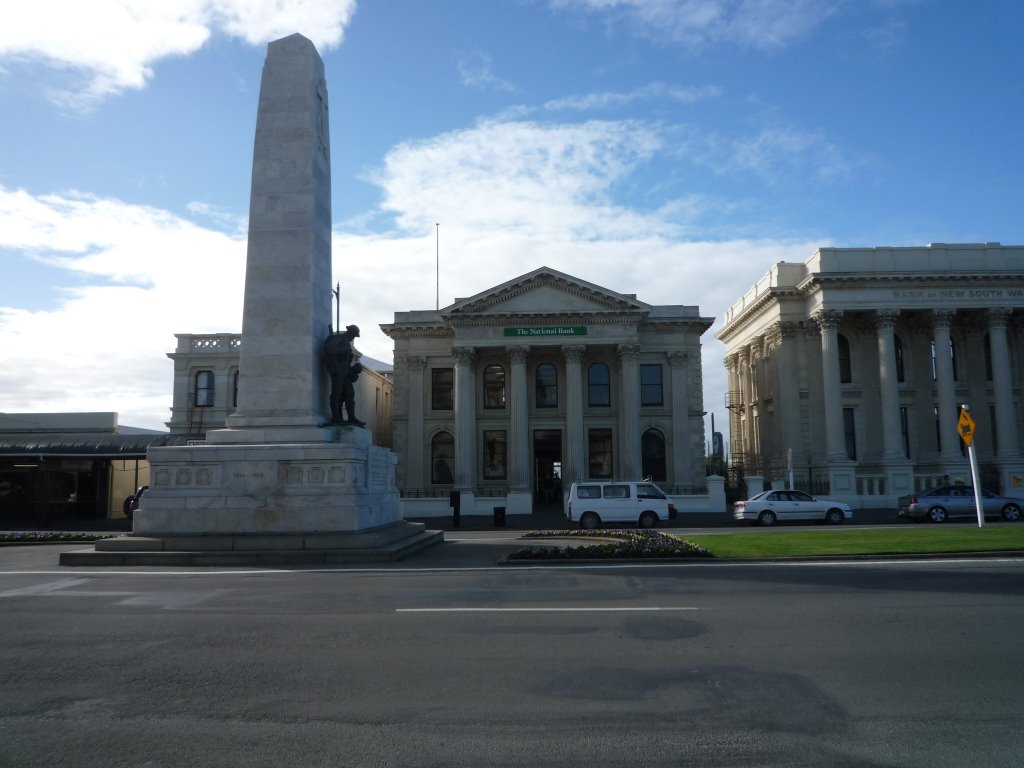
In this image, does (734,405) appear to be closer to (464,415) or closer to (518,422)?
(518,422)

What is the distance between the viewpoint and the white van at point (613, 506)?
29156mm

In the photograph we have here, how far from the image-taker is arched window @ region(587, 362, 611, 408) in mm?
49375

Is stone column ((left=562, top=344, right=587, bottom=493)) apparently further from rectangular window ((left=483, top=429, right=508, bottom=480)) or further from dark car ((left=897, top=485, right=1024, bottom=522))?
dark car ((left=897, top=485, right=1024, bottom=522))

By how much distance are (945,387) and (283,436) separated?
40475 mm

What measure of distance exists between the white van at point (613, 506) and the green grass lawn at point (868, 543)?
388 inches

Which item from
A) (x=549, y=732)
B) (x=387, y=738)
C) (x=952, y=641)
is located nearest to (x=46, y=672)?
(x=387, y=738)

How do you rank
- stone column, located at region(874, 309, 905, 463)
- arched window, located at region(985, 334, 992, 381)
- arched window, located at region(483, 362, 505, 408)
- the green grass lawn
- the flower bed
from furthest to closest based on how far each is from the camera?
1. arched window, located at region(483, 362, 505, 408)
2. arched window, located at region(985, 334, 992, 381)
3. stone column, located at region(874, 309, 905, 463)
4. the green grass lawn
5. the flower bed

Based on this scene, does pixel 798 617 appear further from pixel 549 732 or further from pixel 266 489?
pixel 266 489

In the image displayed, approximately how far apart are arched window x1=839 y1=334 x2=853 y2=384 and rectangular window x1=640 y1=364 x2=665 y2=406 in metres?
11.0

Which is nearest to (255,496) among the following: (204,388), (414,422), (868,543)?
(868,543)

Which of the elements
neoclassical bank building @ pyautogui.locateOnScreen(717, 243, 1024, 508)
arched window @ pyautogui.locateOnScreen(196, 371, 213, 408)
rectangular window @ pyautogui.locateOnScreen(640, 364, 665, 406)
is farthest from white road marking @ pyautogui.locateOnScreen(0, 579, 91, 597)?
rectangular window @ pyautogui.locateOnScreen(640, 364, 665, 406)

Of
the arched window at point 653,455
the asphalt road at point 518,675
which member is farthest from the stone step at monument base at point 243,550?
the arched window at point 653,455

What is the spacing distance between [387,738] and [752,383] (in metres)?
54.9

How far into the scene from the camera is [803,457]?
47.2m
